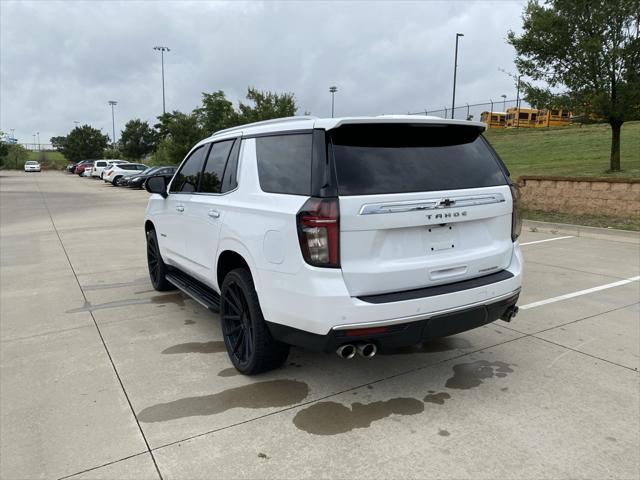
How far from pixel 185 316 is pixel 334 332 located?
270 centimetres

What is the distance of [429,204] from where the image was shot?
3.00m

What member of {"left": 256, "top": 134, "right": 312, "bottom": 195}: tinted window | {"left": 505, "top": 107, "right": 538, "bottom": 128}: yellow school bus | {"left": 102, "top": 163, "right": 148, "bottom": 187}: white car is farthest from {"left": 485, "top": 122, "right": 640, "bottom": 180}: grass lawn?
{"left": 102, "top": 163, "right": 148, "bottom": 187}: white car

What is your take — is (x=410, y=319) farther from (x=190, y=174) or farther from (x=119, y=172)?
(x=119, y=172)

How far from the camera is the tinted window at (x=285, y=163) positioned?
3047 mm

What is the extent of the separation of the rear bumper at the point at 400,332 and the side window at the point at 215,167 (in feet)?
4.87

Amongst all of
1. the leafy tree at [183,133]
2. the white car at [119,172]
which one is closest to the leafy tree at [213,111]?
the leafy tree at [183,133]

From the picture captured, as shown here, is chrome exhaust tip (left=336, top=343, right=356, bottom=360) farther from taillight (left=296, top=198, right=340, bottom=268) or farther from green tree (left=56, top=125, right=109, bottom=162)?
green tree (left=56, top=125, right=109, bottom=162)

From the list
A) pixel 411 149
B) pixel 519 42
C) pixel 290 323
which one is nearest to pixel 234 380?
pixel 290 323

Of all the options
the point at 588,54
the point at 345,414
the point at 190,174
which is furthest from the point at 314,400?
the point at 588,54

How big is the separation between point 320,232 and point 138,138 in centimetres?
5851

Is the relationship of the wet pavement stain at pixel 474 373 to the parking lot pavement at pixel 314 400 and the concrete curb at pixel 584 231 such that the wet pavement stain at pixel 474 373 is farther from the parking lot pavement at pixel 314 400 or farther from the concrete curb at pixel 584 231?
the concrete curb at pixel 584 231

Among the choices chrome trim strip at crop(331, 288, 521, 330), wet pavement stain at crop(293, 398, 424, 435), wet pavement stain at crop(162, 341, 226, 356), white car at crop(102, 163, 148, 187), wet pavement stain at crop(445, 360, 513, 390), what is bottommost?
wet pavement stain at crop(293, 398, 424, 435)

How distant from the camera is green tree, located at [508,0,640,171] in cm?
1359

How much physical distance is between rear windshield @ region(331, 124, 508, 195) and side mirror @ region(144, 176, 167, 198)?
112 inches
